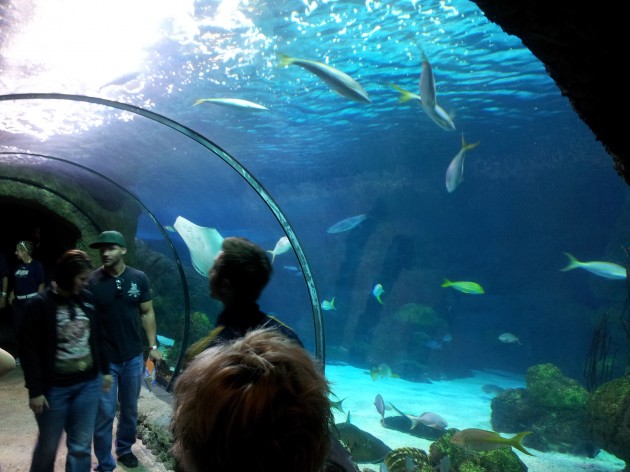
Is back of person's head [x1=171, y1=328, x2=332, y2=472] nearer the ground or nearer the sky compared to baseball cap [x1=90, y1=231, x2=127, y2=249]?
nearer the sky

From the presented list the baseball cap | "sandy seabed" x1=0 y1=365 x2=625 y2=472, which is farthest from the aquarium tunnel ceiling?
"sandy seabed" x1=0 y1=365 x2=625 y2=472

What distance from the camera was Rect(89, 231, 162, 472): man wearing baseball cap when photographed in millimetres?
4227

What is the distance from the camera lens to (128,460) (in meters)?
4.69

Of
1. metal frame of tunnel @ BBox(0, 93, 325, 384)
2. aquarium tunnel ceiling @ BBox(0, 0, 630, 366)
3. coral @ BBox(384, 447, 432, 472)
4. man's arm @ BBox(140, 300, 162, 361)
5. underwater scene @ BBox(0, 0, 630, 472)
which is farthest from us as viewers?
underwater scene @ BBox(0, 0, 630, 472)

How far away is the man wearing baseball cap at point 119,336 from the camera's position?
423 centimetres

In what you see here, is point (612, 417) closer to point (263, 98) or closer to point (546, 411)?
point (546, 411)

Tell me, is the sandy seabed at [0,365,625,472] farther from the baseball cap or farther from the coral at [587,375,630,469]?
the baseball cap

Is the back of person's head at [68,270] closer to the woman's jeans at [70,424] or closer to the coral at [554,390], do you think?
the woman's jeans at [70,424]

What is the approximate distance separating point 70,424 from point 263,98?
13.3 m

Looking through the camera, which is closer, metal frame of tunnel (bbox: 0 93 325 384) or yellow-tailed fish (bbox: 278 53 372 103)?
yellow-tailed fish (bbox: 278 53 372 103)

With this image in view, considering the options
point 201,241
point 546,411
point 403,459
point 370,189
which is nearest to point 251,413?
point 403,459

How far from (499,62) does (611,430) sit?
11.8m

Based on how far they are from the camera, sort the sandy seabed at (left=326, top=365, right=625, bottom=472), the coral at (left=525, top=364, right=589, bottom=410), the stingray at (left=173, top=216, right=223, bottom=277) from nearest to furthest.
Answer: the stingray at (left=173, top=216, right=223, bottom=277) → the sandy seabed at (left=326, top=365, right=625, bottom=472) → the coral at (left=525, top=364, right=589, bottom=410)

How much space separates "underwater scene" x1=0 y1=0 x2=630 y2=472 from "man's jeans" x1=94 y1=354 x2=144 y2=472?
2314mm
